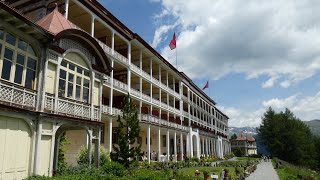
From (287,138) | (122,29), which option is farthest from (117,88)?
(287,138)

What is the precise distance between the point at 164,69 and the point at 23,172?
1318 inches

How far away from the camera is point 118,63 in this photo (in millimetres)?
30766

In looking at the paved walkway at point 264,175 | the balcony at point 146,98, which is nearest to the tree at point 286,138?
the paved walkway at point 264,175

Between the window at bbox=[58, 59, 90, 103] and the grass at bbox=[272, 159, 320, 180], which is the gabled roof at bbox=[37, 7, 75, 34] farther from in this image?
the grass at bbox=[272, 159, 320, 180]

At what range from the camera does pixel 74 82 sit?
642 inches

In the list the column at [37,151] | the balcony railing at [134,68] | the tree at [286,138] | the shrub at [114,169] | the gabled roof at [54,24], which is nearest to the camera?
the column at [37,151]

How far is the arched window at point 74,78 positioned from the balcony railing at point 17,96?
200 centimetres

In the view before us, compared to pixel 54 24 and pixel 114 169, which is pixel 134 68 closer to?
pixel 114 169

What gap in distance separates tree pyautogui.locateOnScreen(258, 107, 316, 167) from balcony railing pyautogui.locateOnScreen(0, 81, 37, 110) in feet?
224

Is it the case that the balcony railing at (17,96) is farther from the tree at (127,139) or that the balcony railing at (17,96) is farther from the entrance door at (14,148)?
the tree at (127,139)

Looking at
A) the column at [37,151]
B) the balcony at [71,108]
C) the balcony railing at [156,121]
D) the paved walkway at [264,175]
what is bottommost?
the paved walkway at [264,175]

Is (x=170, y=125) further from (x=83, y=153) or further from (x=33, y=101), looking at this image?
(x=33, y=101)

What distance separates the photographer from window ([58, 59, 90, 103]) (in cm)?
1561

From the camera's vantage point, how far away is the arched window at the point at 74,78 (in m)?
15.6
